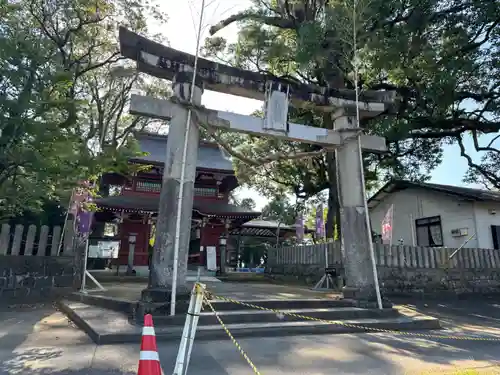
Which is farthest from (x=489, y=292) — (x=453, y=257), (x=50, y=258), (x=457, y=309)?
(x=50, y=258)

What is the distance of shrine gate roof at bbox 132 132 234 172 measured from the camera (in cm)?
1912

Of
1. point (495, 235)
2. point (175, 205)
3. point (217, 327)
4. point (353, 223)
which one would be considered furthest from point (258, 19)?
point (495, 235)

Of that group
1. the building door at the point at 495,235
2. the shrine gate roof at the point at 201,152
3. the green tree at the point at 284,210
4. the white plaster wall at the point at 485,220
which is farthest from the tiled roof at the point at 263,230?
the building door at the point at 495,235

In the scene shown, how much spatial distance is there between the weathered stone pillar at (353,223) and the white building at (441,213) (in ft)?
32.6

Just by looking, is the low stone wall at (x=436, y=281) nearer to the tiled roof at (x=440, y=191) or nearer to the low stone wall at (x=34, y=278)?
the tiled roof at (x=440, y=191)

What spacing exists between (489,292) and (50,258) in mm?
13387

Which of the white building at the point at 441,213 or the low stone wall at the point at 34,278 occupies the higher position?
the white building at the point at 441,213

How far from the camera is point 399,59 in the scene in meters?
10.3

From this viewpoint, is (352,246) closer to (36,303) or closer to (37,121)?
(37,121)

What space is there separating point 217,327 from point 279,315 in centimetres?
120

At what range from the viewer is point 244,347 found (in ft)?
14.3

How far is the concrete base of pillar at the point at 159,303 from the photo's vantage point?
515 cm

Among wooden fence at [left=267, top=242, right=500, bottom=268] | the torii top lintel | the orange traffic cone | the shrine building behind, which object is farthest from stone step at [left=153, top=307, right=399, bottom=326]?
the shrine building behind

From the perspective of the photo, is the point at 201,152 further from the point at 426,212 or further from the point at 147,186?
the point at 426,212
